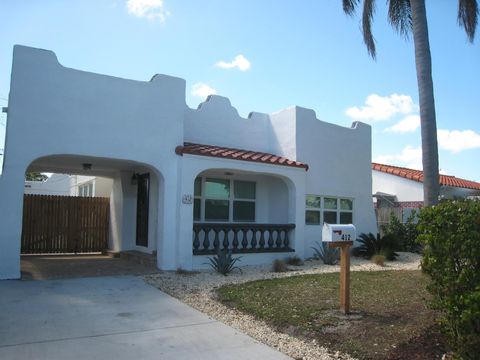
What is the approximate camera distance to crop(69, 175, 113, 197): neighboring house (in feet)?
54.9

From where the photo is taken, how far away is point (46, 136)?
9.62 metres

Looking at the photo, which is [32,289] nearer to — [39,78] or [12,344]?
[12,344]

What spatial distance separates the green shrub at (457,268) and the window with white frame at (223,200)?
8.89 metres

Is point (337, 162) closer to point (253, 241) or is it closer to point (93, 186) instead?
point (253, 241)

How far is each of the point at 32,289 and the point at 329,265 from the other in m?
7.81

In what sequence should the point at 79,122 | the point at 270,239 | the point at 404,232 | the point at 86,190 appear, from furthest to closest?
1. the point at 86,190
2. the point at 404,232
3. the point at 270,239
4. the point at 79,122

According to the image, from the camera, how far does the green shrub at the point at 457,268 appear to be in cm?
426

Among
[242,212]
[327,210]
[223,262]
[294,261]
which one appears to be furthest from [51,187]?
[223,262]

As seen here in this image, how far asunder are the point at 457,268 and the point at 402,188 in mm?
18441

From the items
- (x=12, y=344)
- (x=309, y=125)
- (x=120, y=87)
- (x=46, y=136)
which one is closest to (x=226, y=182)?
(x=309, y=125)

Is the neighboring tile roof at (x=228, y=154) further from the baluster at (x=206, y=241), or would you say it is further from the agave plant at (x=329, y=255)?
the agave plant at (x=329, y=255)

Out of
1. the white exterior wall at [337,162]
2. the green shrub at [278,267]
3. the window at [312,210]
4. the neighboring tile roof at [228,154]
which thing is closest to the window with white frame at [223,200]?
the neighboring tile roof at [228,154]

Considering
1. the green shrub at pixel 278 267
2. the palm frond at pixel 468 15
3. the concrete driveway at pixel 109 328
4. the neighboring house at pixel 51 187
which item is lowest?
the concrete driveway at pixel 109 328

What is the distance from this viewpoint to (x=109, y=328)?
5.79 m
